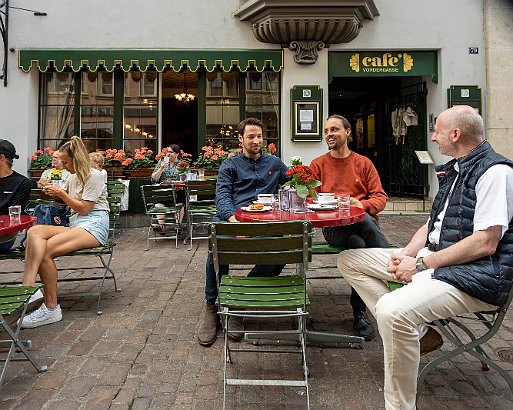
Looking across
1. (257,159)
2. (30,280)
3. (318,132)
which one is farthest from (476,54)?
(30,280)

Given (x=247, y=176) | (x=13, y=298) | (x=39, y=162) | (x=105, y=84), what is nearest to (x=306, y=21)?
(x=105, y=84)

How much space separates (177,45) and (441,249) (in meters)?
8.80

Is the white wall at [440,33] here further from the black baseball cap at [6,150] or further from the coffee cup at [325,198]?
the black baseball cap at [6,150]

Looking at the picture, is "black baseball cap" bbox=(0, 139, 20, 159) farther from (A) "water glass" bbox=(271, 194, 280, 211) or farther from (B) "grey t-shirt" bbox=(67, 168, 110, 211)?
(A) "water glass" bbox=(271, 194, 280, 211)

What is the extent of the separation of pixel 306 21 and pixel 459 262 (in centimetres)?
818

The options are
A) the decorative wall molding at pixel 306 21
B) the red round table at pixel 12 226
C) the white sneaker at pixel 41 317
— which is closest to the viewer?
the red round table at pixel 12 226

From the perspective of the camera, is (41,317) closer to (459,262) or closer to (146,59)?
(459,262)

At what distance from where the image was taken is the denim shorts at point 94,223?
4184 millimetres

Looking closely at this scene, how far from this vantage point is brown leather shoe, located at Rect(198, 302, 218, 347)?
341 cm

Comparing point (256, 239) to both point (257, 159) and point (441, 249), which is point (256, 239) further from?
point (257, 159)

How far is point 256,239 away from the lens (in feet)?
8.64

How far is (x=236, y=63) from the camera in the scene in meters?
9.83

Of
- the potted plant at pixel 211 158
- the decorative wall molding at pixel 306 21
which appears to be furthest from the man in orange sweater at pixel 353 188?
the decorative wall molding at pixel 306 21

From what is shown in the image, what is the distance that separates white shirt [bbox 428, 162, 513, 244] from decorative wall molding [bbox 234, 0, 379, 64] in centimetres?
785
